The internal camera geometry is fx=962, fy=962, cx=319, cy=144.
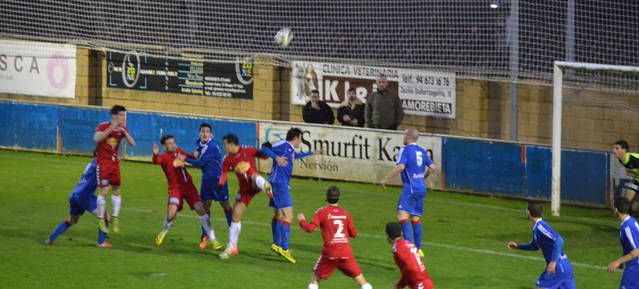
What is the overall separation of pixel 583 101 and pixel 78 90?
14786 mm

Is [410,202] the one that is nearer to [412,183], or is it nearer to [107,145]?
[412,183]

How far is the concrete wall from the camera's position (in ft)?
62.7

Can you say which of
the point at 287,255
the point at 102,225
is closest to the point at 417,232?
the point at 287,255

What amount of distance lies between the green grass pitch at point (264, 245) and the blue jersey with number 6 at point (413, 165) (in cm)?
107

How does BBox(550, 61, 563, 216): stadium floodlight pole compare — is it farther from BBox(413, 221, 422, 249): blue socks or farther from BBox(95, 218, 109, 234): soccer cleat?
BBox(95, 218, 109, 234): soccer cleat

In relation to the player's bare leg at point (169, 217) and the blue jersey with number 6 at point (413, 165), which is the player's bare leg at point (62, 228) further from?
the blue jersey with number 6 at point (413, 165)

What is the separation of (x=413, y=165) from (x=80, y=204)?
4766 millimetres

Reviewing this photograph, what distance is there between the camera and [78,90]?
27.6 metres

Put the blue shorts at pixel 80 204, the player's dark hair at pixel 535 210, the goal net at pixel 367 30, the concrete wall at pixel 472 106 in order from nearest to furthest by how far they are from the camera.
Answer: the player's dark hair at pixel 535 210 → the blue shorts at pixel 80 204 → the concrete wall at pixel 472 106 → the goal net at pixel 367 30

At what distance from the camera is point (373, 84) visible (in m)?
22.7

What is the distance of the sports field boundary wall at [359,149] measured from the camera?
18.4 m

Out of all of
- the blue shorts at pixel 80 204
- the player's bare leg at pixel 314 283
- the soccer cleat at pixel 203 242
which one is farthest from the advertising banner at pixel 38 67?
the player's bare leg at pixel 314 283

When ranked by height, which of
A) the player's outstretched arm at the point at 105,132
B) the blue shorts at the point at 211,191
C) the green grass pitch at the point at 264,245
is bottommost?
the green grass pitch at the point at 264,245

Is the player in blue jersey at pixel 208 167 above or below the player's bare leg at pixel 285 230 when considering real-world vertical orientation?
above
